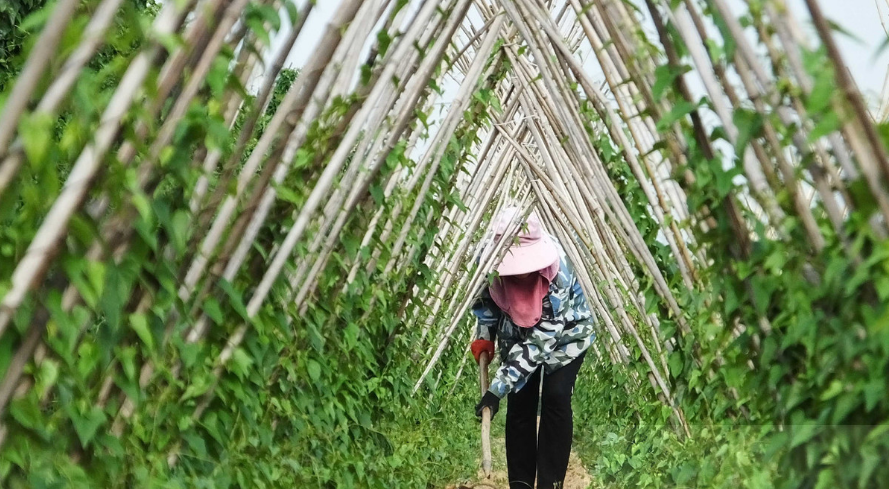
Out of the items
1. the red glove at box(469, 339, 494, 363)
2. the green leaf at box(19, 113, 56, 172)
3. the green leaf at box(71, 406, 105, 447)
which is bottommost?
the green leaf at box(71, 406, 105, 447)

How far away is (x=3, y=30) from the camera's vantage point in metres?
4.39

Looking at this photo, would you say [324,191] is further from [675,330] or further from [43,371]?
[675,330]

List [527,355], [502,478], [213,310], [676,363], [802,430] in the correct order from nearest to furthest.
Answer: [802,430] → [213,310] → [676,363] → [527,355] → [502,478]

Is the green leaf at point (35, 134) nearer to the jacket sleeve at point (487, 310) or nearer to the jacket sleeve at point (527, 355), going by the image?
the jacket sleeve at point (527, 355)

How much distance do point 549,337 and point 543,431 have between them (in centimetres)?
47

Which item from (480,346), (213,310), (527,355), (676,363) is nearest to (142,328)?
(213,310)

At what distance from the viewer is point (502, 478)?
5961 mm

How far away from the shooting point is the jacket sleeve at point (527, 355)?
14.9 feet

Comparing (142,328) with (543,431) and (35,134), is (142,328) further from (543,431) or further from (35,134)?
(543,431)

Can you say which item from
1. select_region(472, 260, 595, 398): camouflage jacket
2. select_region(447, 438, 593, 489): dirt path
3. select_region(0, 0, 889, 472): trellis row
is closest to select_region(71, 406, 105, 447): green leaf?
select_region(0, 0, 889, 472): trellis row

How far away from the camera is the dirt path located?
5.26 metres

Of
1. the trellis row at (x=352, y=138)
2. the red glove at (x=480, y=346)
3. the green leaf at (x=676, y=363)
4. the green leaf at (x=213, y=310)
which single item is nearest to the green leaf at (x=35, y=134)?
the trellis row at (x=352, y=138)

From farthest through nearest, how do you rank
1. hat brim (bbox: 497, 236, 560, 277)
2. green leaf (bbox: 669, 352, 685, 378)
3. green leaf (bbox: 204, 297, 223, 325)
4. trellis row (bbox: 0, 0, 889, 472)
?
hat brim (bbox: 497, 236, 560, 277) → green leaf (bbox: 669, 352, 685, 378) → green leaf (bbox: 204, 297, 223, 325) → trellis row (bbox: 0, 0, 889, 472)

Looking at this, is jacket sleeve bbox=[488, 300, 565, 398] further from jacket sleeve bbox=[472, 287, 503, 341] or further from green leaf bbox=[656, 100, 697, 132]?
green leaf bbox=[656, 100, 697, 132]
